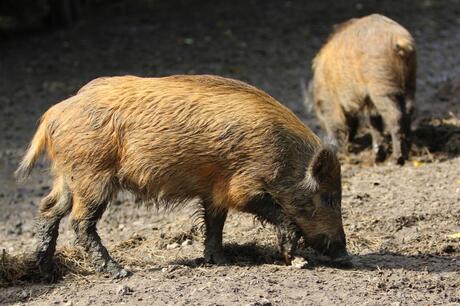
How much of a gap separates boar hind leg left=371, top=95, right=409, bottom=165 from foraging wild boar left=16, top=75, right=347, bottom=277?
2.83 meters

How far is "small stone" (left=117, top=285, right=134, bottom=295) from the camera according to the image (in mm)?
4508

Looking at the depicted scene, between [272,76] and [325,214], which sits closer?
[325,214]

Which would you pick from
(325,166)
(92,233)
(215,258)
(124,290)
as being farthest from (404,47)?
(124,290)

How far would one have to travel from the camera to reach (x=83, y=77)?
11641mm

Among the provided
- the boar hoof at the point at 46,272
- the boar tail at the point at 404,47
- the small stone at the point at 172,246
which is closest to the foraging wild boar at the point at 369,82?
the boar tail at the point at 404,47

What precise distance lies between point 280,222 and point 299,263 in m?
0.27

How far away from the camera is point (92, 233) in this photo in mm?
4918

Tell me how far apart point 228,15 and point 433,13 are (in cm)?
355

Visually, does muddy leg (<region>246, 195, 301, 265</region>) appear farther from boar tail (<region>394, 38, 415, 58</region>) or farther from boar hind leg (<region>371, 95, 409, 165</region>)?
boar tail (<region>394, 38, 415, 58</region>)

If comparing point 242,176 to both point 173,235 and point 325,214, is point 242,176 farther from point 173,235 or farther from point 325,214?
point 173,235

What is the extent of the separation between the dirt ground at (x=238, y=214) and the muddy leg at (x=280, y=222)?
115 mm

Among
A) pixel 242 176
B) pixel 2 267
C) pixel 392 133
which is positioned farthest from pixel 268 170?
pixel 392 133

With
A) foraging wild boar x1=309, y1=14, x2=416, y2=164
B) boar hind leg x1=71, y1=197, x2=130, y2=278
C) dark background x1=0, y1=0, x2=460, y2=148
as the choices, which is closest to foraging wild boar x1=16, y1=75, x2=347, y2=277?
boar hind leg x1=71, y1=197, x2=130, y2=278

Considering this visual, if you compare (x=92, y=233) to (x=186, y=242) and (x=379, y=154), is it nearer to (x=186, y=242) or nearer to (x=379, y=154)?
(x=186, y=242)
